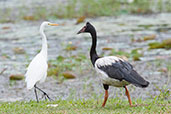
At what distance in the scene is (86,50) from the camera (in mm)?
12266

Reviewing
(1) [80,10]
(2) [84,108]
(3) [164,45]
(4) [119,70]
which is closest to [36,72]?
(2) [84,108]

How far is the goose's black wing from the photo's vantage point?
A: 529 cm

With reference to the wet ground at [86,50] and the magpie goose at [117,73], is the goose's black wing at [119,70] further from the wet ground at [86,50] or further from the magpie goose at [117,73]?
the wet ground at [86,50]

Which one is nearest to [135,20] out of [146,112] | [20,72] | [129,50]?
[129,50]

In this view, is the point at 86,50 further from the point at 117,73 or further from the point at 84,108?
the point at 117,73

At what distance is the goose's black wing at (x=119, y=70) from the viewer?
5.29 metres

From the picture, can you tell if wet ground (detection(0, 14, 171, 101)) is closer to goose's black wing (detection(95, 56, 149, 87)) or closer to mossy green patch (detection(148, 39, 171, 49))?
mossy green patch (detection(148, 39, 171, 49))

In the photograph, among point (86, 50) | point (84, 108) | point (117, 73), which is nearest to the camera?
point (117, 73)

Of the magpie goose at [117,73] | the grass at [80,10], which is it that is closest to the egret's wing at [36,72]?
A: the magpie goose at [117,73]

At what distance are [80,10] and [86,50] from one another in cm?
652

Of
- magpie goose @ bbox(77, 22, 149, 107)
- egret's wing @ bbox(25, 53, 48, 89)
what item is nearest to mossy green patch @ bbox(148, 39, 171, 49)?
egret's wing @ bbox(25, 53, 48, 89)

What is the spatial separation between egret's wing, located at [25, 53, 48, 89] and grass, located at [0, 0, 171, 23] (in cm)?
1083

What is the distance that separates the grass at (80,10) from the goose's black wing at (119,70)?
40.3ft

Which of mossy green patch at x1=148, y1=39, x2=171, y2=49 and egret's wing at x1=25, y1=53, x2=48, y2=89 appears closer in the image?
egret's wing at x1=25, y1=53, x2=48, y2=89
